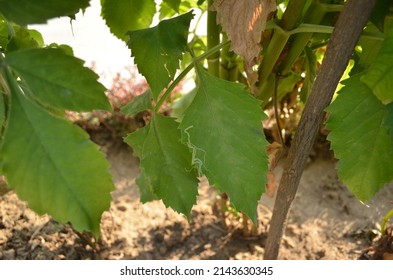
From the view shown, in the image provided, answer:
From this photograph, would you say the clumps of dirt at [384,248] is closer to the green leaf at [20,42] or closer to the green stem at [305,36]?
the green stem at [305,36]

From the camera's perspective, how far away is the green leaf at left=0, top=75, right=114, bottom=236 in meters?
0.37

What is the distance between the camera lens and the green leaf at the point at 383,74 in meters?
0.47

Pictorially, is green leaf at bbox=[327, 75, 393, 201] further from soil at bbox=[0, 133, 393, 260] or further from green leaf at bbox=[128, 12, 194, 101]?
soil at bbox=[0, 133, 393, 260]

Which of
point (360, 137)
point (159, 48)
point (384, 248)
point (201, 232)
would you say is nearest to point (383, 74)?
point (360, 137)

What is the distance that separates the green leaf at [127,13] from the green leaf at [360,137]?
12.7 inches

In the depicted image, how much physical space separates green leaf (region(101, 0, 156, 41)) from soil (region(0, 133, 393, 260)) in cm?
48

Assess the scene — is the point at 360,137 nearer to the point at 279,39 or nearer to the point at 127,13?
the point at 279,39

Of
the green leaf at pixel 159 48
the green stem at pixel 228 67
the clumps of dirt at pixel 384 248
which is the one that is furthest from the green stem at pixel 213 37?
the clumps of dirt at pixel 384 248

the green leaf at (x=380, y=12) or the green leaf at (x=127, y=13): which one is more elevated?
the green leaf at (x=127, y=13)

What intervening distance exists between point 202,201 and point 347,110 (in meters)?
0.75

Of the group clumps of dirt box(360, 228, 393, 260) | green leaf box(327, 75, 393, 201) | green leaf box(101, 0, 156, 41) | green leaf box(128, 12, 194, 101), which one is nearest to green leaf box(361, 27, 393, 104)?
green leaf box(327, 75, 393, 201)

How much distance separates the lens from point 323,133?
1364 millimetres

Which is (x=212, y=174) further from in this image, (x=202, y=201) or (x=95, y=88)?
(x=202, y=201)

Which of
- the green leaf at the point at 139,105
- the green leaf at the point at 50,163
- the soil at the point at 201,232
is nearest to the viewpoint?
the green leaf at the point at 50,163
